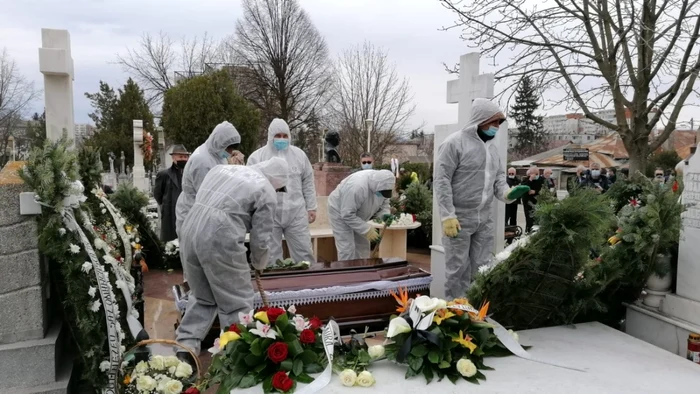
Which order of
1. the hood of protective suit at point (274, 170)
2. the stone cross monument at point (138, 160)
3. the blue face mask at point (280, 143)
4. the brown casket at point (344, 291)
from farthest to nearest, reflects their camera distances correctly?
the stone cross monument at point (138, 160) < the blue face mask at point (280, 143) < the brown casket at point (344, 291) < the hood of protective suit at point (274, 170)

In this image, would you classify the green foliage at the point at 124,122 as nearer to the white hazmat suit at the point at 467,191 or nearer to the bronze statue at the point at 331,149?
the bronze statue at the point at 331,149

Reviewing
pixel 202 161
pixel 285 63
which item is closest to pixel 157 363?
pixel 202 161

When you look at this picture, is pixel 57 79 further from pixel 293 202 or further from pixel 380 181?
pixel 380 181

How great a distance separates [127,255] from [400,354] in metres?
3.10

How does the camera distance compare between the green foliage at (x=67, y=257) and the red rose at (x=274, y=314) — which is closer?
the red rose at (x=274, y=314)

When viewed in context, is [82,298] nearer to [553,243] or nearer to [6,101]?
[553,243]

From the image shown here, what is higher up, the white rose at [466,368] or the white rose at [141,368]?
the white rose at [466,368]

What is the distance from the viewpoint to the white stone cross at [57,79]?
14.5 feet

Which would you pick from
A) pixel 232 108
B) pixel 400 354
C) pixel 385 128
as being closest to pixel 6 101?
pixel 232 108

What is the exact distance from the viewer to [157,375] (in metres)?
2.59

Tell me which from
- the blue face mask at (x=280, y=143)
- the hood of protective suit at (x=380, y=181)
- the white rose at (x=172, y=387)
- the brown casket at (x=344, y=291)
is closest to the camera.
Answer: the white rose at (x=172, y=387)

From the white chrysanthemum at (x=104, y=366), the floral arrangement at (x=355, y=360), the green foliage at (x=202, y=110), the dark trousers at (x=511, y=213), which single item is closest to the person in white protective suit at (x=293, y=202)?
the white chrysanthemum at (x=104, y=366)

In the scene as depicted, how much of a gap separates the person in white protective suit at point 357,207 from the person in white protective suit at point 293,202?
12.2 inches

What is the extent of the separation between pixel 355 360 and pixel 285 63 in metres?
24.3
